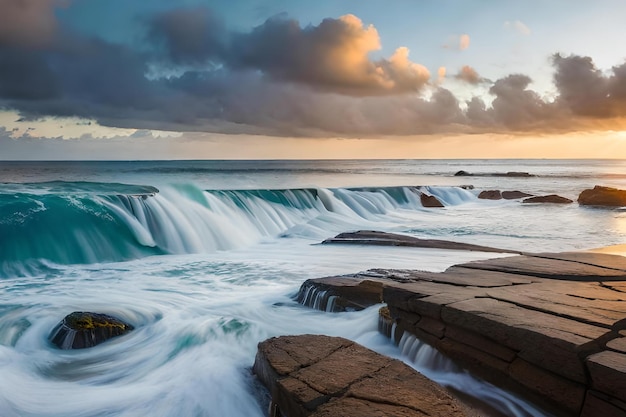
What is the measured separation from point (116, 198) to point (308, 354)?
41.0ft

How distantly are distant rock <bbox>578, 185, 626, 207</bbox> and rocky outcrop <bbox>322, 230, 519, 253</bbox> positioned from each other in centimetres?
1842

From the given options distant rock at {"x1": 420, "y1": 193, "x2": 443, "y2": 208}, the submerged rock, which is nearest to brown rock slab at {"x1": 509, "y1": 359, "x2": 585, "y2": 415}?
the submerged rock

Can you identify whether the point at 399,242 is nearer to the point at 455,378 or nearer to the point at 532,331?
the point at 455,378

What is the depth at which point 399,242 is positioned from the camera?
1205 cm

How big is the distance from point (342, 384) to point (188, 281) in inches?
273

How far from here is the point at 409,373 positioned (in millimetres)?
3584

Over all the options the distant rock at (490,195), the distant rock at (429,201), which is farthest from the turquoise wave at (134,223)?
the distant rock at (490,195)

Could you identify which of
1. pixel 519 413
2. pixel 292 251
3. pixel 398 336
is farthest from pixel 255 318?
pixel 292 251

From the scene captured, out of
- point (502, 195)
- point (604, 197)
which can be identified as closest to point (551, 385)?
point (604, 197)

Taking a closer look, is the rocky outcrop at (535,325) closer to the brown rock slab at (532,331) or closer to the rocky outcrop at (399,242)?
the brown rock slab at (532,331)

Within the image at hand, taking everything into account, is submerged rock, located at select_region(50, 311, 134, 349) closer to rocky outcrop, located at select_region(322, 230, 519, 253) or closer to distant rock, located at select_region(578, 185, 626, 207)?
rocky outcrop, located at select_region(322, 230, 519, 253)

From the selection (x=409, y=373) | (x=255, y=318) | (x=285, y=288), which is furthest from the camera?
(x=285, y=288)

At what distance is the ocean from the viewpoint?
4582mm

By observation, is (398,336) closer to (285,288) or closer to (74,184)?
(285,288)
